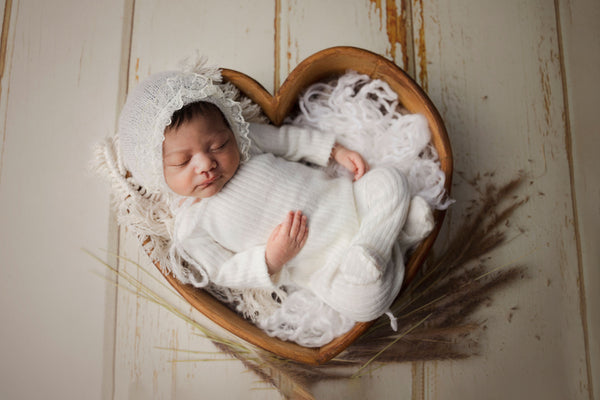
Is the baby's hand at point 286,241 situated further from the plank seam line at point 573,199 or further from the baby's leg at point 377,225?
the plank seam line at point 573,199

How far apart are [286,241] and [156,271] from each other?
51 cm

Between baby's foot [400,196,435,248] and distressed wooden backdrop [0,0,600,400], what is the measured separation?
0.95 ft

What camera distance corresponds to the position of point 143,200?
111 cm

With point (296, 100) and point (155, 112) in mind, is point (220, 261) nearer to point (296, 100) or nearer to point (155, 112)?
point (155, 112)

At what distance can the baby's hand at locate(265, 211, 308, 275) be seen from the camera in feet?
3.42

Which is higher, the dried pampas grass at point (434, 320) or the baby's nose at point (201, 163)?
the baby's nose at point (201, 163)

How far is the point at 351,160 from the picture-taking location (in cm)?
121

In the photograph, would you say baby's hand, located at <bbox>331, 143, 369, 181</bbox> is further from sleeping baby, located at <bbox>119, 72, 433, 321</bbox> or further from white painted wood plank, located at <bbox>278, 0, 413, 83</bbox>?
white painted wood plank, located at <bbox>278, 0, 413, 83</bbox>

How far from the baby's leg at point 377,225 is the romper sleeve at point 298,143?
186mm

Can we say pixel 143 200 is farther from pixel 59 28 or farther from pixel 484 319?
pixel 484 319

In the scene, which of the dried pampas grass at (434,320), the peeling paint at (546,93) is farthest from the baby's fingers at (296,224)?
the peeling paint at (546,93)

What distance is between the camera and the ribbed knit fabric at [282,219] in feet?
3.40

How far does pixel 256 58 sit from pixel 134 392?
46.4 inches

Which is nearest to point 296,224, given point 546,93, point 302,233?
point 302,233
